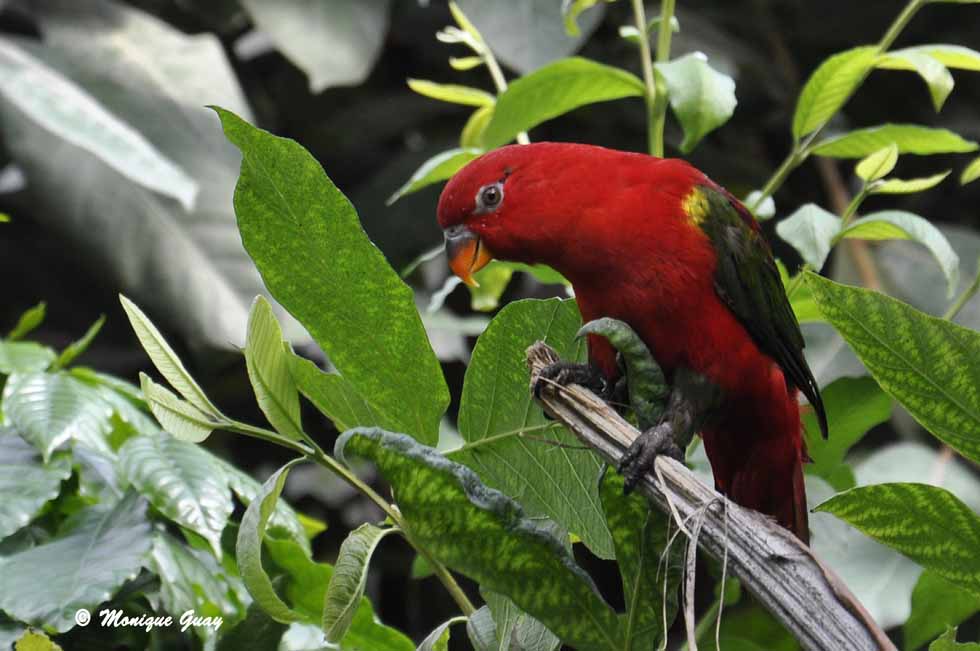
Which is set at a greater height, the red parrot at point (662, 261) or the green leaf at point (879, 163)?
the green leaf at point (879, 163)

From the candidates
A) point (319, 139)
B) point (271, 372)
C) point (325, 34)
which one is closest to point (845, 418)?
point (271, 372)

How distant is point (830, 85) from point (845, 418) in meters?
0.30

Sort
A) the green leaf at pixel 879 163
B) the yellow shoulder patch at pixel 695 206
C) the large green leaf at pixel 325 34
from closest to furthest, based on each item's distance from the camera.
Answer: the green leaf at pixel 879 163
the yellow shoulder patch at pixel 695 206
the large green leaf at pixel 325 34

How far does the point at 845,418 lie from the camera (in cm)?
108

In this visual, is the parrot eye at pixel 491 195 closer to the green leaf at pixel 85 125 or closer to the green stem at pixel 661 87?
the green stem at pixel 661 87

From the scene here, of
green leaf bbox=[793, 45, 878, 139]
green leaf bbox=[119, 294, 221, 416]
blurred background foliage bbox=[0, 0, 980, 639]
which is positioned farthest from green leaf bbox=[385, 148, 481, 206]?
blurred background foliage bbox=[0, 0, 980, 639]

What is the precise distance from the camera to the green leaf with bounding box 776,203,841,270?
95 cm

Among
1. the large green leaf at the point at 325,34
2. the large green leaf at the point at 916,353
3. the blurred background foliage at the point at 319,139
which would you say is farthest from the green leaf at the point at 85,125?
the large green leaf at the point at 916,353

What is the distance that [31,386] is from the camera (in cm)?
92

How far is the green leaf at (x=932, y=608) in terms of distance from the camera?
93cm

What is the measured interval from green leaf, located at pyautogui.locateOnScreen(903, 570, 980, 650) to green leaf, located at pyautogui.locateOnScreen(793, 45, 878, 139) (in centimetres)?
40

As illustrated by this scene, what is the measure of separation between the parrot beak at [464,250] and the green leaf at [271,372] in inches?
15.8

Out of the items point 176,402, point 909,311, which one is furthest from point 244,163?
point 909,311

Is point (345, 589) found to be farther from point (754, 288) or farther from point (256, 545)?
point (754, 288)
